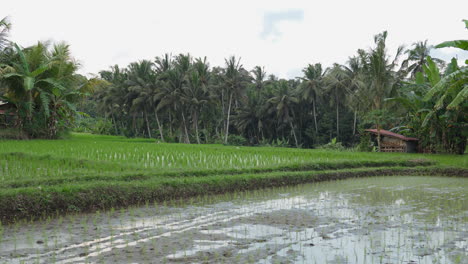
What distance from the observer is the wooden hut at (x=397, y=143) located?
66.4 feet

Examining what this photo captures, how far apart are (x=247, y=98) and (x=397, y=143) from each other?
1800 centimetres

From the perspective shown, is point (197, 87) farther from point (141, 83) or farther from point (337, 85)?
point (337, 85)

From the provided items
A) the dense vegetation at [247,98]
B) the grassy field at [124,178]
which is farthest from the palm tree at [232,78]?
the grassy field at [124,178]

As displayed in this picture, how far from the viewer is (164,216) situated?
5.61 m

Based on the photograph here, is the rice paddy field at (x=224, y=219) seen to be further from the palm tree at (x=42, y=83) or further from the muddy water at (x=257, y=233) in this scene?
the palm tree at (x=42, y=83)

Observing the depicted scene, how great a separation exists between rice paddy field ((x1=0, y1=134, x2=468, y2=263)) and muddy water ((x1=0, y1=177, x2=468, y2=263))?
13 millimetres

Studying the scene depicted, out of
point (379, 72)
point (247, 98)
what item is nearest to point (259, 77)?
point (247, 98)

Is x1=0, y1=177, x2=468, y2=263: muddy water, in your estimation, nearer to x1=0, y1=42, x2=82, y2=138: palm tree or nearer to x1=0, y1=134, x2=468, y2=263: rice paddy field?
x1=0, y1=134, x2=468, y2=263: rice paddy field

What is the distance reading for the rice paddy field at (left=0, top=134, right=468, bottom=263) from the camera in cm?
389

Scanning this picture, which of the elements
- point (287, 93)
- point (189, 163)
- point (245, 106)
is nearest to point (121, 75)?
point (245, 106)

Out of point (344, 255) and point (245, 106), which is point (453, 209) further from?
point (245, 106)

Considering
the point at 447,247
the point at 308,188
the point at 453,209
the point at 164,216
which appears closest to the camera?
the point at 447,247

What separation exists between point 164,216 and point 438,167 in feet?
31.1

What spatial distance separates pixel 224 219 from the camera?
5410 millimetres
